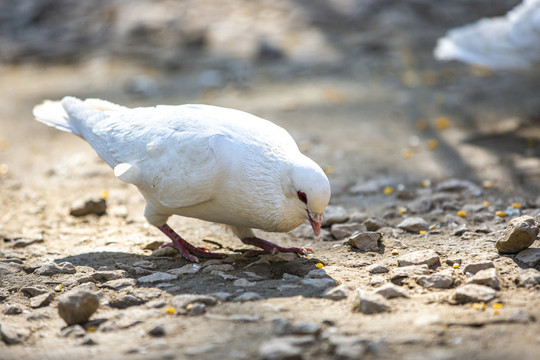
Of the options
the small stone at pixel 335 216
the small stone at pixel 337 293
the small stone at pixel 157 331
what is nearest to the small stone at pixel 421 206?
the small stone at pixel 335 216

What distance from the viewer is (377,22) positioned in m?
9.16

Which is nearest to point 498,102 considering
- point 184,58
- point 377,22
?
point 377,22

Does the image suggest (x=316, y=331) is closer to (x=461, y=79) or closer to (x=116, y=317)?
(x=116, y=317)

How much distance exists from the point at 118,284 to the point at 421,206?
2357 mm

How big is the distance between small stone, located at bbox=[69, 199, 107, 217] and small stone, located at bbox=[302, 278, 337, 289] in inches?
86.6

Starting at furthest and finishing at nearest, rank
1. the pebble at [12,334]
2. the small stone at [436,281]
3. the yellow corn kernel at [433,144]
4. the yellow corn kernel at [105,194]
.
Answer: the yellow corn kernel at [433,144] < the yellow corn kernel at [105,194] < the small stone at [436,281] < the pebble at [12,334]

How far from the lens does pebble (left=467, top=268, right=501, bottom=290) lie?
3.09 m

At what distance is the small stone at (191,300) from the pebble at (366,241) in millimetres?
1175

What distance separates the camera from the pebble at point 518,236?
342 cm

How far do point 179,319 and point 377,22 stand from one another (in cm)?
724

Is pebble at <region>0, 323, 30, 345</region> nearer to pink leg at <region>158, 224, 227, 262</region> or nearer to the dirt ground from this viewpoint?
the dirt ground

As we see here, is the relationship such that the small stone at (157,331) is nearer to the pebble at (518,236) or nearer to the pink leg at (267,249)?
the pink leg at (267,249)

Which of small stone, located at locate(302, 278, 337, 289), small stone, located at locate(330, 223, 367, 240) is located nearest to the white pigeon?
small stone, located at locate(302, 278, 337, 289)

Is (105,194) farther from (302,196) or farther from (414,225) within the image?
(414,225)
